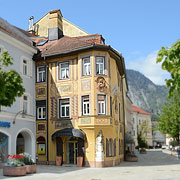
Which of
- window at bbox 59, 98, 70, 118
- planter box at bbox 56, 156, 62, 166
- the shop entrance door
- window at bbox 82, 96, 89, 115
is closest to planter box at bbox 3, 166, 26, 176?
planter box at bbox 56, 156, 62, 166

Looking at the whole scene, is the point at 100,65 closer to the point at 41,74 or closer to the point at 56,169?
the point at 41,74

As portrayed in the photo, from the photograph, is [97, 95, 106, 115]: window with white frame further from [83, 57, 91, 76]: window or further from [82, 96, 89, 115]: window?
[83, 57, 91, 76]: window

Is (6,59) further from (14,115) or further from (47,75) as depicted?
(47,75)

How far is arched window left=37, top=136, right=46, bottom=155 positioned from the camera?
24891mm

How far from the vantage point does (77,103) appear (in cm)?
2375

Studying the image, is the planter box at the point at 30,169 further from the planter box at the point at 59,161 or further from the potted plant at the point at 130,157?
the potted plant at the point at 130,157

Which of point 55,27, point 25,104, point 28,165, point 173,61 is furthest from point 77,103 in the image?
point 173,61

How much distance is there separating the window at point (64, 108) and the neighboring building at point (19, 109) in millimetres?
2391

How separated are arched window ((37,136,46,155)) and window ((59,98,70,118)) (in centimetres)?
276

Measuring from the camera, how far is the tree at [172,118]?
3974 centimetres

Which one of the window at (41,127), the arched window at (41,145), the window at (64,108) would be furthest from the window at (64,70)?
the arched window at (41,145)

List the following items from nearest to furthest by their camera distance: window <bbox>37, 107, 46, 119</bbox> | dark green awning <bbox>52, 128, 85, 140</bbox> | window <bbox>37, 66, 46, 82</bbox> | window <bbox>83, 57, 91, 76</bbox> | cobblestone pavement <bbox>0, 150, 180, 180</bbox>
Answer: cobblestone pavement <bbox>0, 150, 180, 180</bbox>, dark green awning <bbox>52, 128, 85, 140</bbox>, window <bbox>83, 57, 91, 76</bbox>, window <bbox>37, 107, 46, 119</bbox>, window <bbox>37, 66, 46, 82</bbox>

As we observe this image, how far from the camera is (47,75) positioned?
83.4 feet

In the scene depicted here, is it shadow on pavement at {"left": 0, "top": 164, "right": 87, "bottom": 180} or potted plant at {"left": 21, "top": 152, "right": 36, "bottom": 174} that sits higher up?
potted plant at {"left": 21, "top": 152, "right": 36, "bottom": 174}
